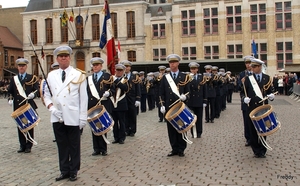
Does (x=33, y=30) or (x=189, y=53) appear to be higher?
(x=33, y=30)

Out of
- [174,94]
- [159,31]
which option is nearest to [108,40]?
[174,94]

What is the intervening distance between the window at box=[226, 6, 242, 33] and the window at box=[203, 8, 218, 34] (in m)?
1.34

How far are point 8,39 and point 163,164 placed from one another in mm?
56954

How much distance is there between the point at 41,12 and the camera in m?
54.4

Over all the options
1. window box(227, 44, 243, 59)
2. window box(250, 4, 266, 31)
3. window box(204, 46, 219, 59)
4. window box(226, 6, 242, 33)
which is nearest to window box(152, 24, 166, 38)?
window box(204, 46, 219, 59)

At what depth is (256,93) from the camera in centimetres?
925

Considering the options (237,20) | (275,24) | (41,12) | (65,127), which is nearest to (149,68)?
(237,20)

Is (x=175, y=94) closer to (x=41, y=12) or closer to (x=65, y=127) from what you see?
(x=65, y=127)

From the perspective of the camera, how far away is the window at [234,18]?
4488cm

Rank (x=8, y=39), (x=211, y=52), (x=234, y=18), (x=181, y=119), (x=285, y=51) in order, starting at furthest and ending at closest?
(x=8, y=39)
(x=211, y=52)
(x=234, y=18)
(x=285, y=51)
(x=181, y=119)

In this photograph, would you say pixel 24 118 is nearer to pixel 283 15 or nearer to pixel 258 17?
pixel 258 17

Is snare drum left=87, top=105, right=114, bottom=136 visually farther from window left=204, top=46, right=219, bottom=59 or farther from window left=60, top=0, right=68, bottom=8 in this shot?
window left=60, top=0, right=68, bottom=8

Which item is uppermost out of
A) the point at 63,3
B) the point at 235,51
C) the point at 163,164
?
the point at 63,3

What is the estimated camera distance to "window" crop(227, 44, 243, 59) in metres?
45.1
